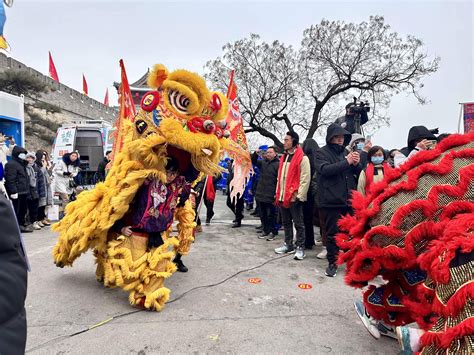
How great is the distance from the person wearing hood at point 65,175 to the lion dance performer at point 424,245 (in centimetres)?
A: 706

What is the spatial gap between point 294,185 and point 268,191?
1358 mm

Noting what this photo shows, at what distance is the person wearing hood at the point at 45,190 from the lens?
6660 millimetres

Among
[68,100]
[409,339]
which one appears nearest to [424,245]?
[409,339]

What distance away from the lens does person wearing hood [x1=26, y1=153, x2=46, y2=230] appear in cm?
621

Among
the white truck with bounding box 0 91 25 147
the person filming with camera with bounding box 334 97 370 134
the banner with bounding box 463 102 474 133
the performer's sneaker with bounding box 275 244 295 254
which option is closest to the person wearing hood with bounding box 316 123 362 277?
the performer's sneaker with bounding box 275 244 295 254

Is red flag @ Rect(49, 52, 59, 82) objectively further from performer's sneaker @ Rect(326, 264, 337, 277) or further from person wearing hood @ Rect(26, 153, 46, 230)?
performer's sneaker @ Rect(326, 264, 337, 277)

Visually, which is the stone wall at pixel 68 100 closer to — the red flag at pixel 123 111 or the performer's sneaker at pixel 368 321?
the red flag at pixel 123 111

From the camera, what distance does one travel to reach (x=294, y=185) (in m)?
4.46

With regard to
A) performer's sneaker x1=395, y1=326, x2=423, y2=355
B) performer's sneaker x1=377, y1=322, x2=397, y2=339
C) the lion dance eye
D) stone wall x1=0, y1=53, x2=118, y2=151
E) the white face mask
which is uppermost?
stone wall x1=0, y1=53, x2=118, y2=151

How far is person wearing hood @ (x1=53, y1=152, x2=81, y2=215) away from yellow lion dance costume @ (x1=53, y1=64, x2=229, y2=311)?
16.3 feet

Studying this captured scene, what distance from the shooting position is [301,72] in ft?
57.9

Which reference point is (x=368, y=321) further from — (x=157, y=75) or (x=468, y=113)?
(x=468, y=113)

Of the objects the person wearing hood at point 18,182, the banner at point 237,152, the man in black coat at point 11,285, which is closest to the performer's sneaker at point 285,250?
the banner at point 237,152

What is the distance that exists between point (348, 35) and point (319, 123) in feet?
15.5
